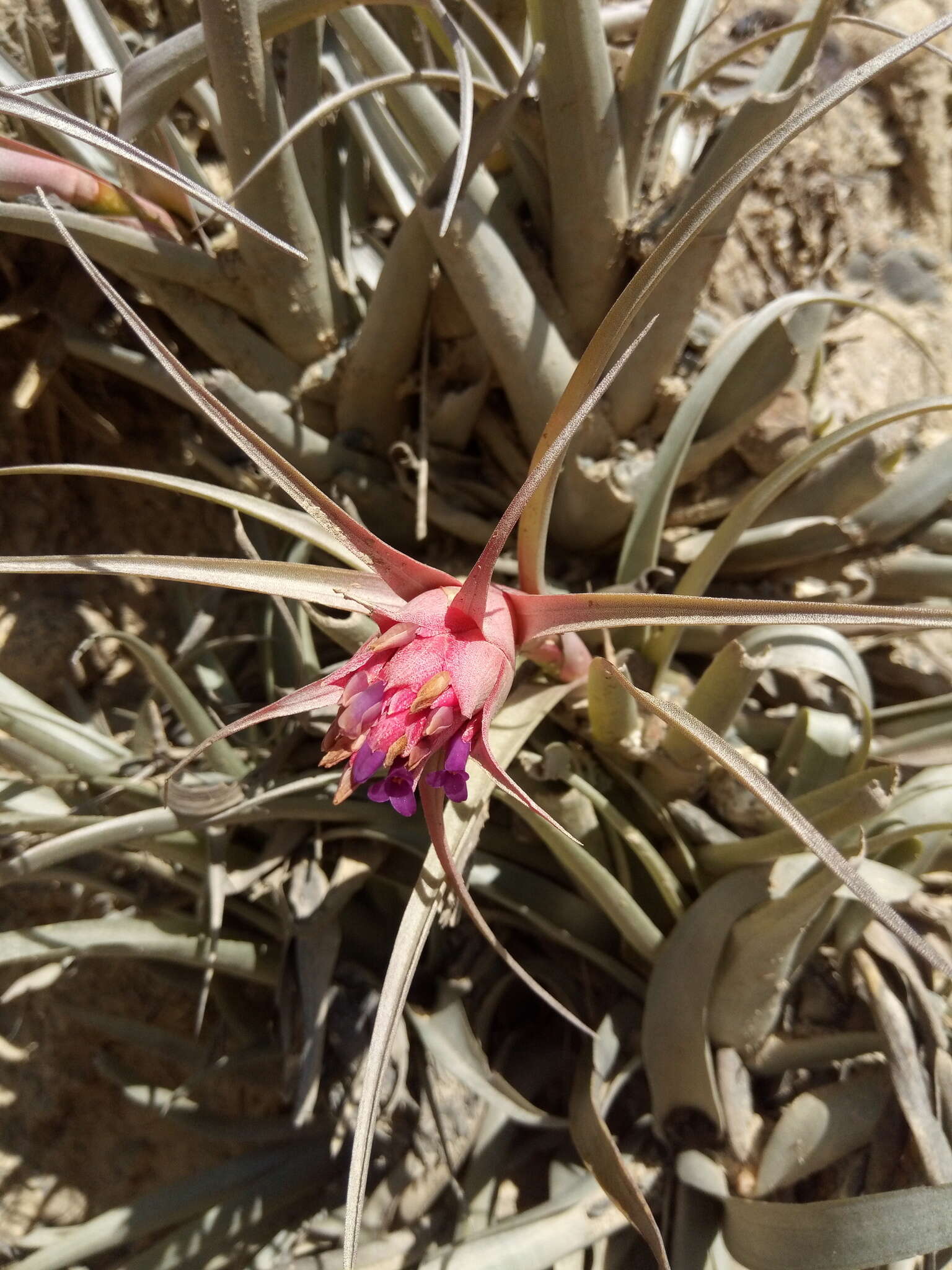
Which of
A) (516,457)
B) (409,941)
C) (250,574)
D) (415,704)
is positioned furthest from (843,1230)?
(516,457)

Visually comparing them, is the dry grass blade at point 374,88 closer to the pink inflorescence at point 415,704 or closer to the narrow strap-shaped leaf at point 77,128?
the narrow strap-shaped leaf at point 77,128

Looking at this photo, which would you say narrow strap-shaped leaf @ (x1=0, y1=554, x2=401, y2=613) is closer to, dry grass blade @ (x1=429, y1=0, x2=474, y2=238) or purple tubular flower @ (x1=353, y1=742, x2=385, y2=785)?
purple tubular flower @ (x1=353, y1=742, x2=385, y2=785)

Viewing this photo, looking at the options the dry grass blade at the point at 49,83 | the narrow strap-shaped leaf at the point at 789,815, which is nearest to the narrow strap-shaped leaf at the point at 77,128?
the dry grass blade at the point at 49,83

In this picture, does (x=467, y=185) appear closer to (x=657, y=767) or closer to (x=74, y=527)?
(x=657, y=767)

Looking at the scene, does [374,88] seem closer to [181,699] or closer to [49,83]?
[49,83]

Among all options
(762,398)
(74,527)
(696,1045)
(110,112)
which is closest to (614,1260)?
(696,1045)

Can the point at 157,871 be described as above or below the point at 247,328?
below

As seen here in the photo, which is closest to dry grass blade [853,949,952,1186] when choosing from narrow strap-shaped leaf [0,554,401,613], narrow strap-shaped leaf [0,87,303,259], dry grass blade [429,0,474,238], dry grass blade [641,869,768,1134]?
dry grass blade [641,869,768,1134]
